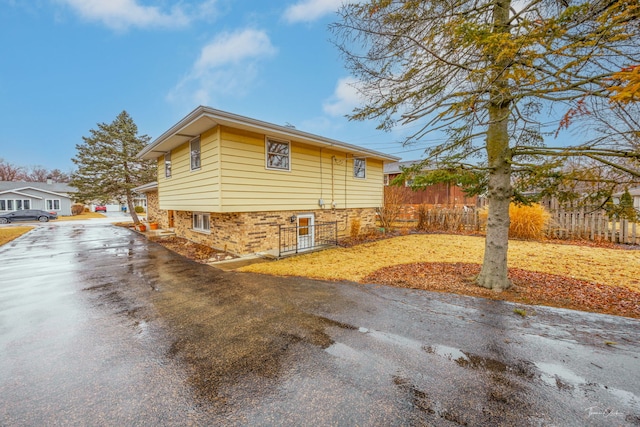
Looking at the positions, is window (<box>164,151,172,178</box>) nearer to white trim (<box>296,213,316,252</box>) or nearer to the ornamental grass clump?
white trim (<box>296,213,316,252</box>)

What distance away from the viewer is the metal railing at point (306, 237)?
356 inches

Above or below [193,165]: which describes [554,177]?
below

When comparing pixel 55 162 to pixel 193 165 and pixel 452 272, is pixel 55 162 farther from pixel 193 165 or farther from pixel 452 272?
pixel 452 272

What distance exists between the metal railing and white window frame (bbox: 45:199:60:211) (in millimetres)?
39250

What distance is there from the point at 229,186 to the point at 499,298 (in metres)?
7.05

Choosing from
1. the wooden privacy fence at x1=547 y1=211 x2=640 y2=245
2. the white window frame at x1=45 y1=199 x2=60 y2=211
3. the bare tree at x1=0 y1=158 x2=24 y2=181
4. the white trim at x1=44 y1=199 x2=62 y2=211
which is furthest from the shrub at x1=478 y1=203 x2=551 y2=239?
the bare tree at x1=0 y1=158 x2=24 y2=181

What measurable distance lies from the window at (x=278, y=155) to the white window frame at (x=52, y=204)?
39.2m

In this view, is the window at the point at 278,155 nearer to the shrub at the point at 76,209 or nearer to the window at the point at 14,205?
the window at the point at 14,205

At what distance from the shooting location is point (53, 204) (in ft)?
104

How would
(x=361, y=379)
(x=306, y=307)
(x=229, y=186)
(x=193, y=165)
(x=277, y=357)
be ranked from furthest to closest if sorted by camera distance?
(x=193, y=165)
(x=229, y=186)
(x=306, y=307)
(x=277, y=357)
(x=361, y=379)

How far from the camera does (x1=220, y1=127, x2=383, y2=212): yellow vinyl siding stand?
7527 millimetres

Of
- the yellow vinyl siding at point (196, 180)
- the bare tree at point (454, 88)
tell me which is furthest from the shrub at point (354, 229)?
the bare tree at point (454, 88)

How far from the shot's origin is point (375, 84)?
4.61 meters

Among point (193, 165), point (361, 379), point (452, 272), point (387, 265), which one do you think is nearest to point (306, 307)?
point (361, 379)
